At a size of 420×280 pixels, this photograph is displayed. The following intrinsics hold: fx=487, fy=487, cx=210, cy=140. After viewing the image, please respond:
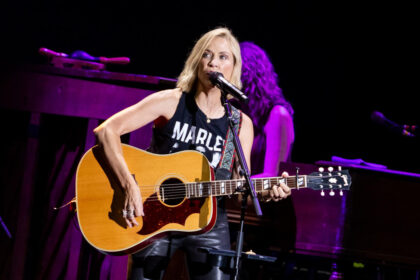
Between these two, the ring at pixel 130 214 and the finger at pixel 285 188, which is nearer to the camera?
the ring at pixel 130 214

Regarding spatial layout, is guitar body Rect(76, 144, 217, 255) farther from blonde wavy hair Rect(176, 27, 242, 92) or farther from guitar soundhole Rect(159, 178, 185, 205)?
blonde wavy hair Rect(176, 27, 242, 92)

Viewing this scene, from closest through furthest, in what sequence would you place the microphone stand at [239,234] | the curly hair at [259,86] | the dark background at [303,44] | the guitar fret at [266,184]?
the microphone stand at [239,234], the guitar fret at [266,184], the curly hair at [259,86], the dark background at [303,44]

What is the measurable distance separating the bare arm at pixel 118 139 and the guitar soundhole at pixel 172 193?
0.57ft

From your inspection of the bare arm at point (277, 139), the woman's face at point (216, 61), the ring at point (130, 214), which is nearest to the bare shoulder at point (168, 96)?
the woman's face at point (216, 61)

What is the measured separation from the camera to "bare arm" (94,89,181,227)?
3.13 metres

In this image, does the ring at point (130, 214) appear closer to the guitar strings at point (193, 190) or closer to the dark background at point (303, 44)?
the guitar strings at point (193, 190)

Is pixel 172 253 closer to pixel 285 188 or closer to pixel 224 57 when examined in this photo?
pixel 285 188

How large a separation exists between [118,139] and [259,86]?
7.26 ft

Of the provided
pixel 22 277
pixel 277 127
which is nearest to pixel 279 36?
pixel 277 127

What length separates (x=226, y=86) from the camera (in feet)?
9.84

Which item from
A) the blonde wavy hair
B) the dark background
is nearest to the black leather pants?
the blonde wavy hair

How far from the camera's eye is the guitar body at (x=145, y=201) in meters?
3.12

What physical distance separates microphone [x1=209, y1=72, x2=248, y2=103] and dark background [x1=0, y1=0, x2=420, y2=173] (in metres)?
3.25

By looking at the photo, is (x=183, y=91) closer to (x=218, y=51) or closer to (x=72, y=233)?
(x=218, y=51)
